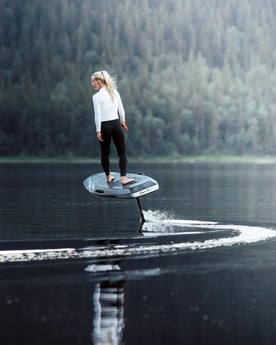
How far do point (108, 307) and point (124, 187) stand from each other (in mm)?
8811

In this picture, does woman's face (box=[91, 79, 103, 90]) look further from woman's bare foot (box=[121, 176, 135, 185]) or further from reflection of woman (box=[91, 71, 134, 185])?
woman's bare foot (box=[121, 176, 135, 185])

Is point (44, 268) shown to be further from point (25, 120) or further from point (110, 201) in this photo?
point (25, 120)

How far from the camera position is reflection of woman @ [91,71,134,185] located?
18578 millimetres

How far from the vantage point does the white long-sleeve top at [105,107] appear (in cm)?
1859

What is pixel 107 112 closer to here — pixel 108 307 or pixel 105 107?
pixel 105 107

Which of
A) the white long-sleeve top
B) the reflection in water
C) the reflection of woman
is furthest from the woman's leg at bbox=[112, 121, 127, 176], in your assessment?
the reflection in water

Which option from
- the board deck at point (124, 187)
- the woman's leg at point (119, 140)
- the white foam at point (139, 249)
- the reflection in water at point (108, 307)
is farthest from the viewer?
the board deck at point (124, 187)

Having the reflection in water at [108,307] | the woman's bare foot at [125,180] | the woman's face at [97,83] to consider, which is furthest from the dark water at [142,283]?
the woman's face at [97,83]

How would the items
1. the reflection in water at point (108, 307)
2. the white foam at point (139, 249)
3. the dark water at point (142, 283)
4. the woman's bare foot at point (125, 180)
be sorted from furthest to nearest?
the woman's bare foot at point (125, 180) → the white foam at point (139, 249) → the dark water at point (142, 283) → the reflection in water at point (108, 307)

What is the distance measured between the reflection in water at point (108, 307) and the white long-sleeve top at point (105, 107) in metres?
5.29

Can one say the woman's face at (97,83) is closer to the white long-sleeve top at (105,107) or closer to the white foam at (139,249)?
the white long-sleeve top at (105,107)

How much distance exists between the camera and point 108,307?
10641mm

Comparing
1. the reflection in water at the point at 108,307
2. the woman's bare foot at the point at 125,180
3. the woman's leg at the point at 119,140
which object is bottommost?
the woman's bare foot at the point at 125,180

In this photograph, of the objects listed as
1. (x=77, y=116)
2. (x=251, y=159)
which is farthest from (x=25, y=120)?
(x=251, y=159)
